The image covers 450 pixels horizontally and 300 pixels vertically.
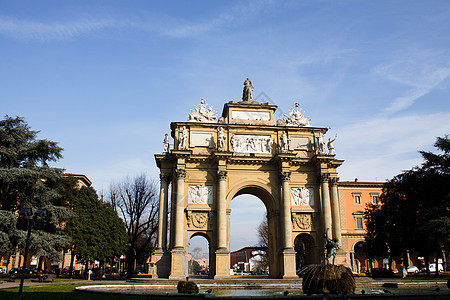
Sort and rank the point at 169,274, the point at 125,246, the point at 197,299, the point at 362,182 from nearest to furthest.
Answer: the point at 197,299 → the point at 169,274 → the point at 125,246 → the point at 362,182

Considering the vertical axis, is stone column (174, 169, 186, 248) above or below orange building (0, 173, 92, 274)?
above

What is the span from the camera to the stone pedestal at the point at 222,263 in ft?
93.4

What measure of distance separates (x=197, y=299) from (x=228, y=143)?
806 inches

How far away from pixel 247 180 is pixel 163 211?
7.45 m

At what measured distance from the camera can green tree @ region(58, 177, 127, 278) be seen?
1310 inches

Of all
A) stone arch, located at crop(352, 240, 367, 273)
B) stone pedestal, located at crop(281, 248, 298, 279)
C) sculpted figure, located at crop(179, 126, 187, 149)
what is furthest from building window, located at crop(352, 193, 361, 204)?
sculpted figure, located at crop(179, 126, 187, 149)

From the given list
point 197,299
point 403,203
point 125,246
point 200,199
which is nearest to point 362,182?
point 403,203

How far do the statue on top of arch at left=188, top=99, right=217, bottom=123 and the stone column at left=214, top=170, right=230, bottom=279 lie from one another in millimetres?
5382

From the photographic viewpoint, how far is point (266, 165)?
32656mm

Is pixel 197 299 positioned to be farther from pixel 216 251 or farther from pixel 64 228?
pixel 64 228

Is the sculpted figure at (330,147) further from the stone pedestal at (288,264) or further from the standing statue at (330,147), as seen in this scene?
the stone pedestal at (288,264)

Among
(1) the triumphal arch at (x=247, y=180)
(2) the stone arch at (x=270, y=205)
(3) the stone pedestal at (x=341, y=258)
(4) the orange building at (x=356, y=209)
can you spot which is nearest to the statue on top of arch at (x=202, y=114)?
(1) the triumphal arch at (x=247, y=180)

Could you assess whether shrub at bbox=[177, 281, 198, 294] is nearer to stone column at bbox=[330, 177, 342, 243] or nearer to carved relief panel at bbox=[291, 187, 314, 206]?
carved relief panel at bbox=[291, 187, 314, 206]

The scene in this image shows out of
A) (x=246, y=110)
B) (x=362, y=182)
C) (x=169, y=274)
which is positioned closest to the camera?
(x=169, y=274)
